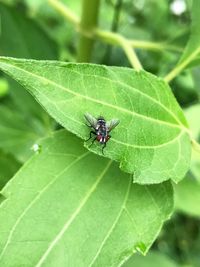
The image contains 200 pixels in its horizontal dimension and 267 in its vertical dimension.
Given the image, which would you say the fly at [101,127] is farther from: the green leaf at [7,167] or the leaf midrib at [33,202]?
the green leaf at [7,167]

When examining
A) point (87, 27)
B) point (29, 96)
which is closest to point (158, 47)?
point (87, 27)

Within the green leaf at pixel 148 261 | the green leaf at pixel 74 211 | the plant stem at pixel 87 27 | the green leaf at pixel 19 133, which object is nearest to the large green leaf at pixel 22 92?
the green leaf at pixel 19 133

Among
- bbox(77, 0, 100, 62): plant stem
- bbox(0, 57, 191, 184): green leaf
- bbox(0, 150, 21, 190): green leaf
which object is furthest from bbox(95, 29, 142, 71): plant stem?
bbox(0, 150, 21, 190): green leaf

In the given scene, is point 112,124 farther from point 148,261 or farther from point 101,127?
point 148,261

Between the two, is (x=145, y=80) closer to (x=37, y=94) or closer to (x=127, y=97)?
(x=127, y=97)

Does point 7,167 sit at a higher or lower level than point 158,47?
lower

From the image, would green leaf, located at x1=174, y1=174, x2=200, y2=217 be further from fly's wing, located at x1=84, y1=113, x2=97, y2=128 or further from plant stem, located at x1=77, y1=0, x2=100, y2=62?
fly's wing, located at x1=84, y1=113, x2=97, y2=128

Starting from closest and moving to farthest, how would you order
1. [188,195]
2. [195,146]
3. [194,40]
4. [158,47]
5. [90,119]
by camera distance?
1. [90,119]
2. [195,146]
3. [194,40]
4. [158,47]
5. [188,195]
